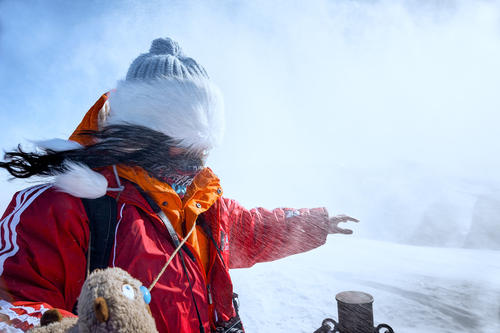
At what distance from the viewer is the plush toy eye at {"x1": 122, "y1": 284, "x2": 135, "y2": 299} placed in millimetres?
751

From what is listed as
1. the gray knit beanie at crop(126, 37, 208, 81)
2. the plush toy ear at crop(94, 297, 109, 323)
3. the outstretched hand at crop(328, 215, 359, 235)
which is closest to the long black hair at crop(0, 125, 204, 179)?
the gray knit beanie at crop(126, 37, 208, 81)

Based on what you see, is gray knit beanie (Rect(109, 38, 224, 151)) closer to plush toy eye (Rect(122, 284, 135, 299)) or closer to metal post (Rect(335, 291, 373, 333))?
plush toy eye (Rect(122, 284, 135, 299))

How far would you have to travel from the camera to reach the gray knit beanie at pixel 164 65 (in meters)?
1.57

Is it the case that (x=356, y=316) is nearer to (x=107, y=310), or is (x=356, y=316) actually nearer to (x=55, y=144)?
(x=107, y=310)

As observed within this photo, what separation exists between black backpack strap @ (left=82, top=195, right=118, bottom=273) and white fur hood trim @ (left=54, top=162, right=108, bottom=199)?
0.18ft

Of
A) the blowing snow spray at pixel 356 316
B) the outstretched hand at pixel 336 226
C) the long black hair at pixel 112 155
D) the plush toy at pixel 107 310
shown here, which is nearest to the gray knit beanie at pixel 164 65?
the long black hair at pixel 112 155

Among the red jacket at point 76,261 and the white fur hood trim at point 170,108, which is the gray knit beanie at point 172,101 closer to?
the white fur hood trim at point 170,108

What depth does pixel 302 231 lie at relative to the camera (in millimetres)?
2180

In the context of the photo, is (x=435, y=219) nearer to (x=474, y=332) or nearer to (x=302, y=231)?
(x=474, y=332)

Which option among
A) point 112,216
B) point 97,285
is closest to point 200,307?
point 112,216

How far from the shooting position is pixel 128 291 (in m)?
0.76

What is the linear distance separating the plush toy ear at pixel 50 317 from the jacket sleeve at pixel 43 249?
0.15m

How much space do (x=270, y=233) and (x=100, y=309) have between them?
1597 millimetres

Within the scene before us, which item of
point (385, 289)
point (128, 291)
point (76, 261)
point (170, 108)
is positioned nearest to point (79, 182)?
point (76, 261)
